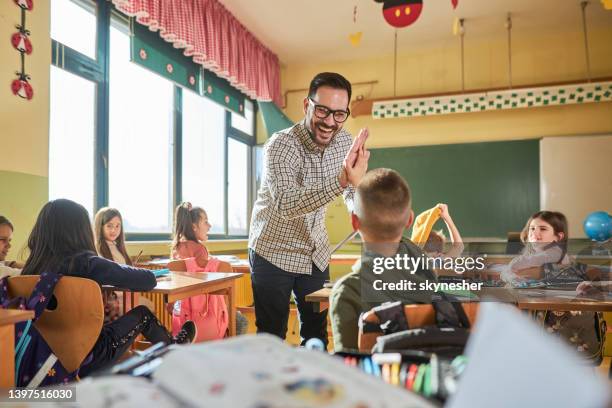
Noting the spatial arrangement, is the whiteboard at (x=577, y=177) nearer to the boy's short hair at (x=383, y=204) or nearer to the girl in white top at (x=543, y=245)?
the girl in white top at (x=543, y=245)

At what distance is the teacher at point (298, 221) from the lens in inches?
63.9

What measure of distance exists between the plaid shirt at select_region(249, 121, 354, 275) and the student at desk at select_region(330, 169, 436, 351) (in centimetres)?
49

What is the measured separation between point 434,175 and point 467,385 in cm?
512

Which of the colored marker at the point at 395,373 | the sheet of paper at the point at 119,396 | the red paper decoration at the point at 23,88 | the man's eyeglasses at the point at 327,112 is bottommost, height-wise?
the colored marker at the point at 395,373

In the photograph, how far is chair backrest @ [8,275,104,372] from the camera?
1651mm

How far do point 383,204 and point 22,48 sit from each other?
239cm

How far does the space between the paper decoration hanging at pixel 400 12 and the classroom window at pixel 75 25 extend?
2.17 metres

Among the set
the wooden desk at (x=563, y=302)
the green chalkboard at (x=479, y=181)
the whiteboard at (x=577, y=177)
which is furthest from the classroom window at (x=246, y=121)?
the wooden desk at (x=563, y=302)

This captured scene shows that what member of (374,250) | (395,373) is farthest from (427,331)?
(374,250)

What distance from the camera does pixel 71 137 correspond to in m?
3.12

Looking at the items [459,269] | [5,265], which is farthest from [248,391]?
[5,265]

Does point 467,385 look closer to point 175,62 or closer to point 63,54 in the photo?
point 63,54

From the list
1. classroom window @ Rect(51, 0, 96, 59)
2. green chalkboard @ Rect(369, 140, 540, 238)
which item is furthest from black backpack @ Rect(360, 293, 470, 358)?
green chalkboard @ Rect(369, 140, 540, 238)

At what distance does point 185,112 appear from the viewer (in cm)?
443
